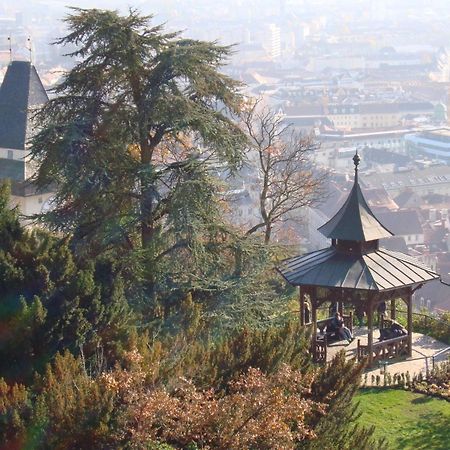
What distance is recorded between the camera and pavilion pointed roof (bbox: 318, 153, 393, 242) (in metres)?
14.1

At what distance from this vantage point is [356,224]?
14203 mm

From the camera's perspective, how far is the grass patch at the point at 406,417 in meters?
11.4

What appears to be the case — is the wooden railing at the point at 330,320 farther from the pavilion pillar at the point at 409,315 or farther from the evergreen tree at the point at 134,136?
the evergreen tree at the point at 134,136

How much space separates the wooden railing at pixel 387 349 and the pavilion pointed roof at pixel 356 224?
162cm

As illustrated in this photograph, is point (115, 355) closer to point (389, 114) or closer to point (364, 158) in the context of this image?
point (364, 158)

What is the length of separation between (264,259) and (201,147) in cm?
208

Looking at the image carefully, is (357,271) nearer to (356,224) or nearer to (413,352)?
(356,224)

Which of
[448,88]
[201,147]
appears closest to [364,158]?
[448,88]

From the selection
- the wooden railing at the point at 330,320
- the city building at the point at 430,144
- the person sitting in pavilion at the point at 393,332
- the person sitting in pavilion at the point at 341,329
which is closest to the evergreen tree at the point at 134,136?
the person sitting in pavilion at the point at 341,329

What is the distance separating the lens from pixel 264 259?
13.6 metres

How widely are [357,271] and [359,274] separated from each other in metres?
0.08

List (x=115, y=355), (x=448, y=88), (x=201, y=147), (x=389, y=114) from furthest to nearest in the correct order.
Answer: (x=448, y=88) < (x=389, y=114) < (x=201, y=147) < (x=115, y=355)

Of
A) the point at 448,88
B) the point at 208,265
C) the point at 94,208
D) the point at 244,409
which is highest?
the point at 448,88

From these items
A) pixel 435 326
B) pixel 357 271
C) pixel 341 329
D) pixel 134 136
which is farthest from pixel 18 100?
pixel 357 271
